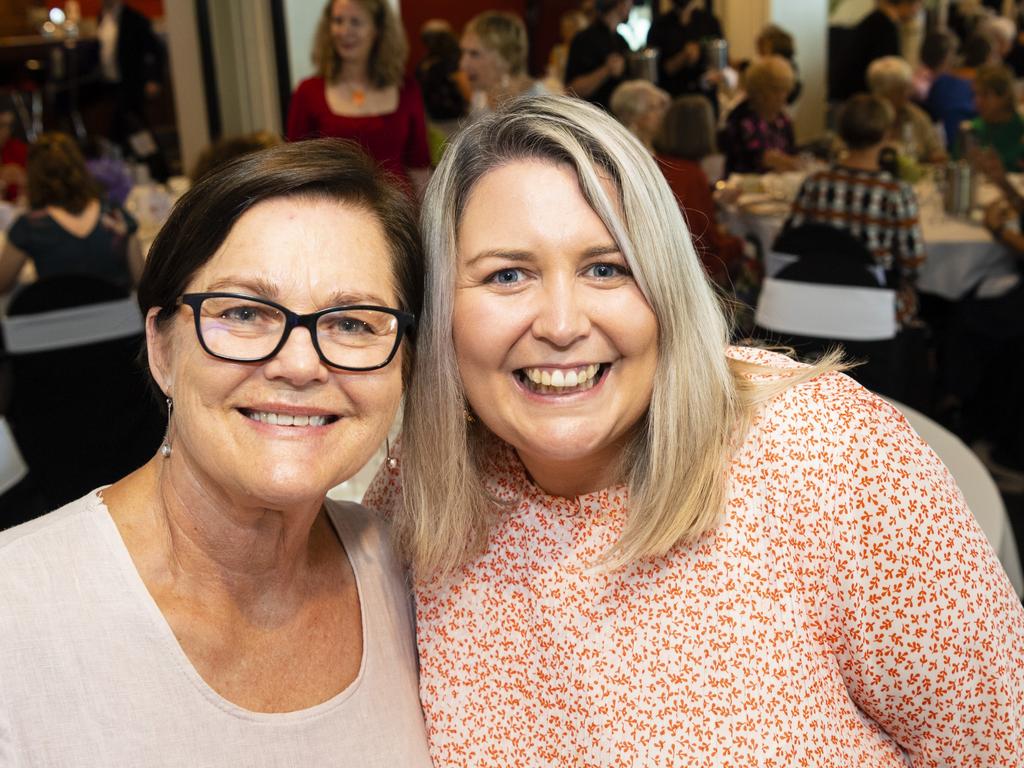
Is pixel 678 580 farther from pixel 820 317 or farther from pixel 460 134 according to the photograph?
pixel 820 317

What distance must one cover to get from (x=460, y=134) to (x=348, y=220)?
0.76 feet

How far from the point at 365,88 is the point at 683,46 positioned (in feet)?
14.1

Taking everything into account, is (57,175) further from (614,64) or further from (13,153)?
(614,64)

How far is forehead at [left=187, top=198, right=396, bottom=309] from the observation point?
1.25m


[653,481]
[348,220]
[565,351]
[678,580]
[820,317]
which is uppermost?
[348,220]

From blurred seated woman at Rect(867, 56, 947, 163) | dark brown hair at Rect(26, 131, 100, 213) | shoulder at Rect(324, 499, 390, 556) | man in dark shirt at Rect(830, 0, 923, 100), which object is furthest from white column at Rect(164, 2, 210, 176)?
shoulder at Rect(324, 499, 390, 556)

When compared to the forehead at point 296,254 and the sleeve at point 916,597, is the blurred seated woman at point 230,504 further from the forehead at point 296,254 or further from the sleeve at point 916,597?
the sleeve at point 916,597

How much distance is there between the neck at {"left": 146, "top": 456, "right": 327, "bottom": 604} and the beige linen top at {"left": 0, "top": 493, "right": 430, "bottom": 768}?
65 millimetres

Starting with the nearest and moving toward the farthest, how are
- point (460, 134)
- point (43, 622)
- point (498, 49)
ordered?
point (43, 622), point (460, 134), point (498, 49)

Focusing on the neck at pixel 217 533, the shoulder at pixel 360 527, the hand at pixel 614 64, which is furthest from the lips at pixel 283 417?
the hand at pixel 614 64

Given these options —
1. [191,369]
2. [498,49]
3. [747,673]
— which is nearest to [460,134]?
[191,369]

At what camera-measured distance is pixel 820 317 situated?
3.59 m

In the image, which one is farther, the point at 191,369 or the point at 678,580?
the point at 678,580

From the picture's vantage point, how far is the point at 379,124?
4.90 metres
